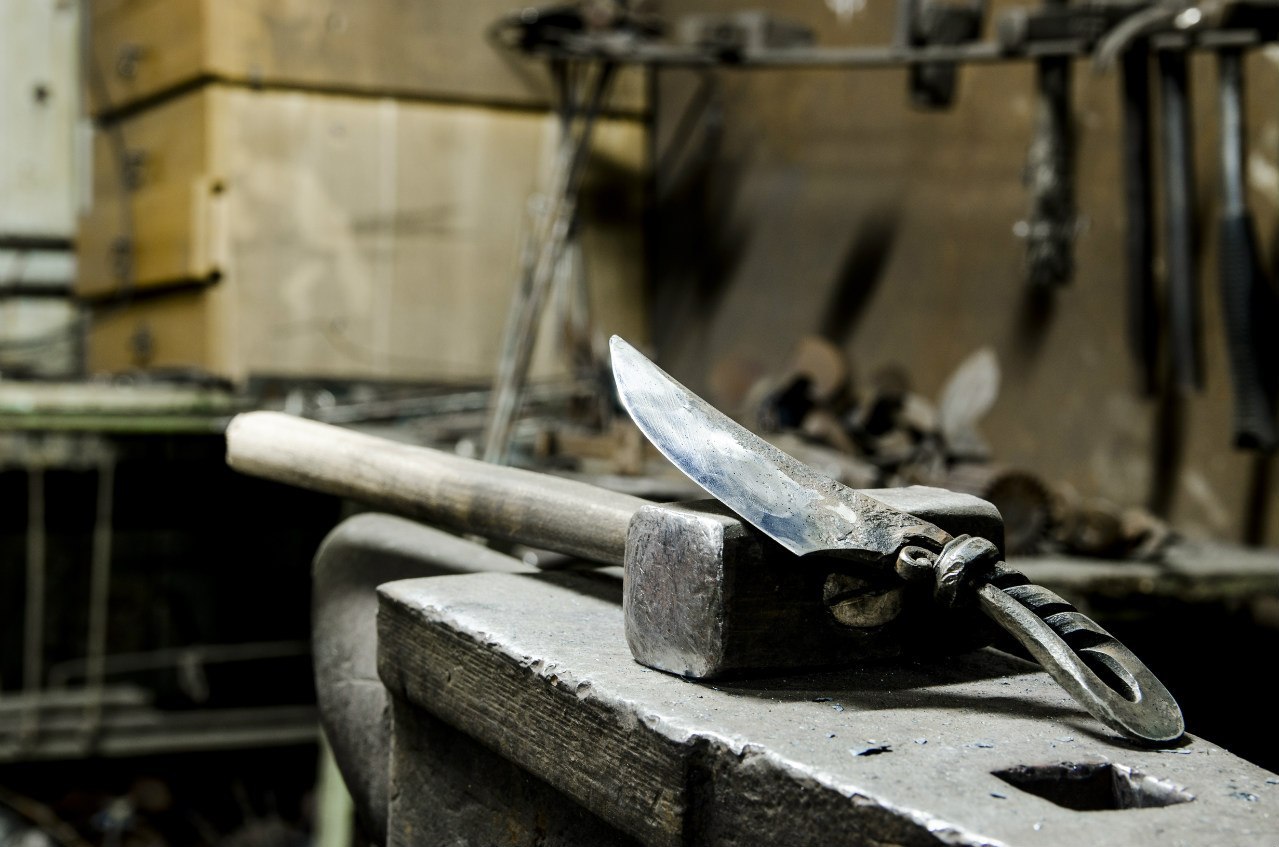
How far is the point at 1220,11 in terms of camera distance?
2428mm

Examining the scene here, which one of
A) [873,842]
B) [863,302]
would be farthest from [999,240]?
[873,842]

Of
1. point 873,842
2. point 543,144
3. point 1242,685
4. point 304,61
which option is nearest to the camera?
point 873,842

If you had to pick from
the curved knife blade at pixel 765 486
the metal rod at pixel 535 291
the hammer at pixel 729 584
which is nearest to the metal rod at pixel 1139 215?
the metal rod at pixel 535 291

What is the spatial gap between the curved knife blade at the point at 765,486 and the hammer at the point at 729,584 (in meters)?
0.03

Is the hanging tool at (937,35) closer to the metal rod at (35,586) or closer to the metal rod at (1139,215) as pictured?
the metal rod at (1139,215)

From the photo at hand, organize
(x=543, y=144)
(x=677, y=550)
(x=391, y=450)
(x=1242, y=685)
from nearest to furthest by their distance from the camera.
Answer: (x=677, y=550), (x=391, y=450), (x=1242, y=685), (x=543, y=144)

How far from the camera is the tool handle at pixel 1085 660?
0.89m

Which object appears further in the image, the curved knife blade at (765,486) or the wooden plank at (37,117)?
the wooden plank at (37,117)

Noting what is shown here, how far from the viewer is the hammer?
0.98 m

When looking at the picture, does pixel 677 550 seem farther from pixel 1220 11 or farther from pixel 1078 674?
pixel 1220 11

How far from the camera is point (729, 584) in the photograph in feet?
3.17

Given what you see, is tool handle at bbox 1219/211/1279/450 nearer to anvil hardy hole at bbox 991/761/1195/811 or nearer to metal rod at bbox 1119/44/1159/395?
metal rod at bbox 1119/44/1159/395

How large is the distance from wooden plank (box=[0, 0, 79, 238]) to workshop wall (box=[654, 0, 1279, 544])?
2379 millimetres

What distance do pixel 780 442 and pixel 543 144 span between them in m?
1.96
